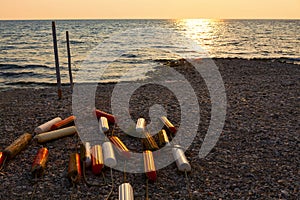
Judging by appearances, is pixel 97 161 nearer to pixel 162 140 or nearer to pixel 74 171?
pixel 74 171

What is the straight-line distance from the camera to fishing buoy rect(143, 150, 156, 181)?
7.36m

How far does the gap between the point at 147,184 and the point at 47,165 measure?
9.08 ft

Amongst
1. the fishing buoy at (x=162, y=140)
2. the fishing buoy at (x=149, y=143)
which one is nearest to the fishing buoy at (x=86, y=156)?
the fishing buoy at (x=149, y=143)

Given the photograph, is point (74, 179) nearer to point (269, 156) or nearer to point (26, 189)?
point (26, 189)

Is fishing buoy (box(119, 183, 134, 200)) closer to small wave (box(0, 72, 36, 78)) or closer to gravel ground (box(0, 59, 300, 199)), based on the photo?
gravel ground (box(0, 59, 300, 199))

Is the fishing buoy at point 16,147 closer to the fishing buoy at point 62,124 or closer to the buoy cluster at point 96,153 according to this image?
the buoy cluster at point 96,153

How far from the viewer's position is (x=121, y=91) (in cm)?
1819

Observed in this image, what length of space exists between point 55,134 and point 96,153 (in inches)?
95.0

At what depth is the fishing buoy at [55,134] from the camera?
372 inches

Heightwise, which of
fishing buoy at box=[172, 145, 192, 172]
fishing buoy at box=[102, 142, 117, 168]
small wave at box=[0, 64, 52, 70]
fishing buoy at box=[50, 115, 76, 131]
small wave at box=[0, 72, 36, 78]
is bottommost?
fishing buoy at box=[172, 145, 192, 172]

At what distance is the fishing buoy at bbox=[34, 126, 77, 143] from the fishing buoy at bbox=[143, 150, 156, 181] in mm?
2932

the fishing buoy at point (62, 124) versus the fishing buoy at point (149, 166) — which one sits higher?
the fishing buoy at point (62, 124)

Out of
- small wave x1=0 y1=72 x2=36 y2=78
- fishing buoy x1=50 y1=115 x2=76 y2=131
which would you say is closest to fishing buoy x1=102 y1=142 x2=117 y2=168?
fishing buoy x1=50 y1=115 x2=76 y2=131

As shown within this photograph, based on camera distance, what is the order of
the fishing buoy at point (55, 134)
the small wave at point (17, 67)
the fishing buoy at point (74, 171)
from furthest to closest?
the small wave at point (17, 67) → the fishing buoy at point (55, 134) → the fishing buoy at point (74, 171)
